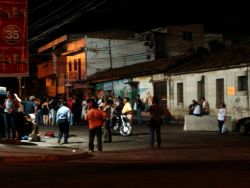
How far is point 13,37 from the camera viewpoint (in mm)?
19031

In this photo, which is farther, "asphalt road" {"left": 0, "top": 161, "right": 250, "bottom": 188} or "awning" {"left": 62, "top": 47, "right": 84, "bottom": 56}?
"awning" {"left": 62, "top": 47, "right": 84, "bottom": 56}

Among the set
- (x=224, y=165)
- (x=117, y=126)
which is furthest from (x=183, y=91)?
(x=224, y=165)

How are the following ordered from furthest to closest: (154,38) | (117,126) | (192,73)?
(154,38) < (192,73) < (117,126)

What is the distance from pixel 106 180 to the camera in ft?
34.4

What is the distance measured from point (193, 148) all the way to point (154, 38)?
38.4 m

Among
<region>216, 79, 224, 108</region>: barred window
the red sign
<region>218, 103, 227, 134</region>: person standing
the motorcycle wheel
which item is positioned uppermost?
the red sign

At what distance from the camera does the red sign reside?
61.1ft

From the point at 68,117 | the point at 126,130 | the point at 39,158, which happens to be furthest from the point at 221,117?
the point at 39,158

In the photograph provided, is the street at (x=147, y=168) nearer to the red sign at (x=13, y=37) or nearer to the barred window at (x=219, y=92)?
the red sign at (x=13, y=37)

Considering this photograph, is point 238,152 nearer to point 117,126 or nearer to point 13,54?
point 13,54

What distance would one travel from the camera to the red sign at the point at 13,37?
1862 cm

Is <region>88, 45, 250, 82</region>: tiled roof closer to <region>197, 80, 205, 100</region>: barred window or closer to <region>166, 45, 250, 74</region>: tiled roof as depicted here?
<region>166, 45, 250, 74</region>: tiled roof

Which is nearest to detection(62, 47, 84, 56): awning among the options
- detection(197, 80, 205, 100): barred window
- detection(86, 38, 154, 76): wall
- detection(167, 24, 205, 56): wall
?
detection(86, 38, 154, 76): wall

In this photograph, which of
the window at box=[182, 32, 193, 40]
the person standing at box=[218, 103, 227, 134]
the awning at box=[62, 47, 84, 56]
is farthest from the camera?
the window at box=[182, 32, 193, 40]
